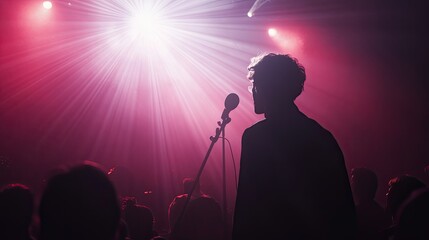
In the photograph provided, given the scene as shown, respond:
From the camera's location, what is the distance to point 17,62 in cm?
1239

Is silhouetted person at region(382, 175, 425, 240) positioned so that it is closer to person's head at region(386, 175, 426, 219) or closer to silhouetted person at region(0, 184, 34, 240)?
person's head at region(386, 175, 426, 219)

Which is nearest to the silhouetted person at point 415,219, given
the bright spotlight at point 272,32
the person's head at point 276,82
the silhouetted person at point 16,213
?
the person's head at point 276,82

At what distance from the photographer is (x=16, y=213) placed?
2.39 metres

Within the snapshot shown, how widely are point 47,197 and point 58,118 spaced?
40.7 ft

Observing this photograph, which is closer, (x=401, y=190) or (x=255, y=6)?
(x=401, y=190)

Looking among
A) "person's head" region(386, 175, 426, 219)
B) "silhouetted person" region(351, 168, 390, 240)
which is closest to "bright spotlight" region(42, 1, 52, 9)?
"silhouetted person" region(351, 168, 390, 240)

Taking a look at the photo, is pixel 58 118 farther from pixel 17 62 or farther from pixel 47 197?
pixel 47 197

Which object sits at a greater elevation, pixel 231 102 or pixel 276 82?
pixel 276 82

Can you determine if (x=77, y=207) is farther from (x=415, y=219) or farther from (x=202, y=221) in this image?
(x=202, y=221)

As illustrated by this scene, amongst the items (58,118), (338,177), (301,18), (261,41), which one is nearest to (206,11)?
(261,41)

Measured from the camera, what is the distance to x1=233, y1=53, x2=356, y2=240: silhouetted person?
2.18 meters

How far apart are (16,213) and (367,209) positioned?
2973mm

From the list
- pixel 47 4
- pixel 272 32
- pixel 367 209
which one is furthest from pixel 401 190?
pixel 47 4

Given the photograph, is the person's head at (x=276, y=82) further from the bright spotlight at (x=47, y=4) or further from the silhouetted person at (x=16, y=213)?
the bright spotlight at (x=47, y=4)
